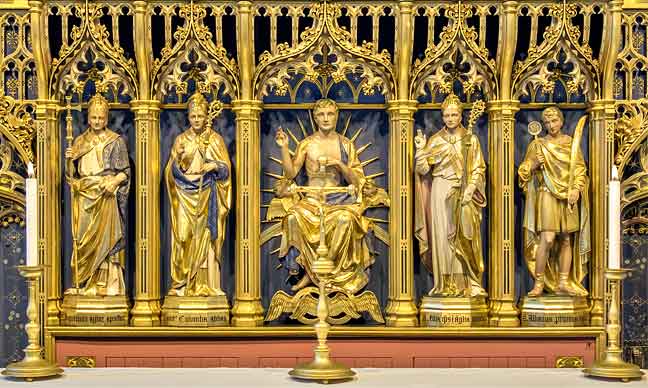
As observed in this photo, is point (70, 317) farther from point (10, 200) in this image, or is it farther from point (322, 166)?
point (322, 166)

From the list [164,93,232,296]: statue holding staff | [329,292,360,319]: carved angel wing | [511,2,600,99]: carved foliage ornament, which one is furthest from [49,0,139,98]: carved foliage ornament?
[511,2,600,99]: carved foliage ornament

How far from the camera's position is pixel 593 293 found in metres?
13.6

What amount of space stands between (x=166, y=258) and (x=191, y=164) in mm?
1088

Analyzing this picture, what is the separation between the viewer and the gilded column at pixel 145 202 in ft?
44.4

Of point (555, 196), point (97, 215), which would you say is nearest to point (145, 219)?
point (97, 215)

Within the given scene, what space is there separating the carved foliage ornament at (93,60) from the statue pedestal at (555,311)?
4.62m

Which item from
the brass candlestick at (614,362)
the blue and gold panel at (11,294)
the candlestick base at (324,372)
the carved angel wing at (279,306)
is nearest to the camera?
the candlestick base at (324,372)

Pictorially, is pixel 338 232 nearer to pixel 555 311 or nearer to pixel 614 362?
pixel 555 311

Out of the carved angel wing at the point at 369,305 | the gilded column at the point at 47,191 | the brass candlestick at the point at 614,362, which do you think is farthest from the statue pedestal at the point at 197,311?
the brass candlestick at the point at 614,362

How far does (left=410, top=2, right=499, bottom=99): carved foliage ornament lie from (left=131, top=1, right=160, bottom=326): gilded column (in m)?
2.74

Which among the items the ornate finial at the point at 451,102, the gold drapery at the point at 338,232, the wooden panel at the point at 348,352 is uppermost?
the ornate finial at the point at 451,102

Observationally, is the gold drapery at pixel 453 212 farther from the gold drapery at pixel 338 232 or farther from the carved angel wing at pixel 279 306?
the carved angel wing at pixel 279 306

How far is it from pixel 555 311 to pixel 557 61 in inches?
101

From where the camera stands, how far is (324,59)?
541 inches
